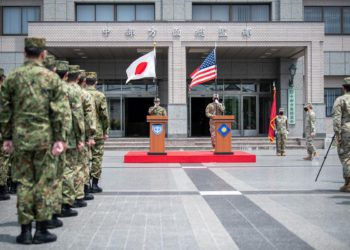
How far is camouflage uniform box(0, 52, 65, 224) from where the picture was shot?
5.64 meters

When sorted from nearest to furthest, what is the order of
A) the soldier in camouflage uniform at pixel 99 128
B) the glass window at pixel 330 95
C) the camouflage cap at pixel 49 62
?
1. the camouflage cap at pixel 49 62
2. the soldier in camouflage uniform at pixel 99 128
3. the glass window at pixel 330 95

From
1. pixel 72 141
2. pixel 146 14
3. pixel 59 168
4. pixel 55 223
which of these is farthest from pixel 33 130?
pixel 146 14

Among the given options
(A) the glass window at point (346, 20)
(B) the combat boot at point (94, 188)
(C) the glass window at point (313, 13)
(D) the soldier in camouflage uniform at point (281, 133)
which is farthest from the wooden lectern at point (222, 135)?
(A) the glass window at point (346, 20)

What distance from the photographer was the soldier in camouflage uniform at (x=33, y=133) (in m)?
5.65

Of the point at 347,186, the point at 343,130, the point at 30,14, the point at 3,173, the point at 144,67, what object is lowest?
the point at 347,186

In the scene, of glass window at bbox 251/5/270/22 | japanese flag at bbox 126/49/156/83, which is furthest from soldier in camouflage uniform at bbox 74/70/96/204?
glass window at bbox 251/5/270/22

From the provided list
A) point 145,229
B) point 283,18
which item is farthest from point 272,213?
point 283,18

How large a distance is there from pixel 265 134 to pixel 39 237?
85.7 ft

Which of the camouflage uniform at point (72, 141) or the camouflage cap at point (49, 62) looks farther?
the camouflage uniform at point (72, 141)

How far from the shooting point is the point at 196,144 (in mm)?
25766

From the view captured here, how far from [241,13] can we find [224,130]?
1454 cm

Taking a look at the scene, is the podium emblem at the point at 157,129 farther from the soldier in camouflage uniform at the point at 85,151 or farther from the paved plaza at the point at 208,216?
the soldier in camouflage uniform at the point at 85,151

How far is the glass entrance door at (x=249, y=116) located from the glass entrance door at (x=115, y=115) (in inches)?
280

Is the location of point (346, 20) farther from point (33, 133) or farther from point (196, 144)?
point (33, 133)
